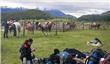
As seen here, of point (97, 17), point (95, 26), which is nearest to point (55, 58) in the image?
point (95, 26)

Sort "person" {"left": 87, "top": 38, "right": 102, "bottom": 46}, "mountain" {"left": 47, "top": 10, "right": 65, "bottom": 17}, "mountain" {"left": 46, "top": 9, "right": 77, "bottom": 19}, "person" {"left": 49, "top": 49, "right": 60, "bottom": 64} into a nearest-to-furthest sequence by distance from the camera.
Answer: "person" {"left": 49, "top": 49, "right": 60, "bottom": 64} → "mountain" {"left": 46, "top": 9, "right": 77, "bottom": 19} → "mountain" {"left": 47, "top": 10, "right": 65, "bottom": 17} → "person" {"left": 87, "top": 38, "right": 102, "bottom": 46}

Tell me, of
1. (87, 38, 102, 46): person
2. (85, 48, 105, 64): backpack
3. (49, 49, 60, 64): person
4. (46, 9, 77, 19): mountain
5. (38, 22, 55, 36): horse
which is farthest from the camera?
(38, 22, 55, 36): horse

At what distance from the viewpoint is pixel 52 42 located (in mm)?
18281

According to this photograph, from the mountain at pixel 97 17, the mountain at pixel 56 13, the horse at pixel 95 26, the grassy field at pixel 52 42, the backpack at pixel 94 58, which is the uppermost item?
the mountain at pixel 56 13

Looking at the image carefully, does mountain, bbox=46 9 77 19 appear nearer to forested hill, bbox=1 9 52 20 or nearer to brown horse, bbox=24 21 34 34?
forested hill, bbox=1 9 52 20

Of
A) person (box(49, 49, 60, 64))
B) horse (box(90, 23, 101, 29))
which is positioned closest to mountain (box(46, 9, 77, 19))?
horse (box(90, 23, 101, 29))

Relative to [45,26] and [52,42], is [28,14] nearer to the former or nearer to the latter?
[52,42]

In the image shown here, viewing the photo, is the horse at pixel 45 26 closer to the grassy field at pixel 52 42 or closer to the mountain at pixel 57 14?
the grassy field at pixel 52 42

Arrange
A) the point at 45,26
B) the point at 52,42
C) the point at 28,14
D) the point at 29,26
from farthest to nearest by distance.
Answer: the point at 45,26
the point at 29,26
the point at 52,42
the point at 28,14

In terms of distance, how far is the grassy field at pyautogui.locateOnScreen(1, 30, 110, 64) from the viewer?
1702cm

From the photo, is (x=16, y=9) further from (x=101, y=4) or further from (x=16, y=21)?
(x=101, y=4)

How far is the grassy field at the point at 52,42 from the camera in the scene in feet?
55.8

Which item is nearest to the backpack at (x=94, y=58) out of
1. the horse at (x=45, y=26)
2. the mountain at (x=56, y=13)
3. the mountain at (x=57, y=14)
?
the mountain at (x=57, y=14)

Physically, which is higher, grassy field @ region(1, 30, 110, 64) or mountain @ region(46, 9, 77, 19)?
mountain @ region(46, 9, 77, 19)
